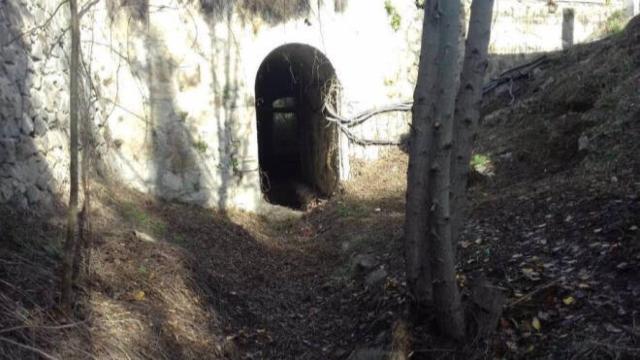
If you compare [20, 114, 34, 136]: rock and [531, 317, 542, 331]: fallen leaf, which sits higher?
[20, 114, 34, 136]: rock

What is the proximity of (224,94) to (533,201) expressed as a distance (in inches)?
205

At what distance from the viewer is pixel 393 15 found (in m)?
11.0

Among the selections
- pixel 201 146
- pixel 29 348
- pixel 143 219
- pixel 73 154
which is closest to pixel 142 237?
pixel 143 219

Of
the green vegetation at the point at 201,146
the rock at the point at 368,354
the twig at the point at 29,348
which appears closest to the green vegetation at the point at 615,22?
the green vegetation at the point at 201,146

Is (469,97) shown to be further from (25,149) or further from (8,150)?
(25,149)

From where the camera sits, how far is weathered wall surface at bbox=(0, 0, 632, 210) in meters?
5.45

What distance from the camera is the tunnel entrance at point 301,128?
10.6 metres

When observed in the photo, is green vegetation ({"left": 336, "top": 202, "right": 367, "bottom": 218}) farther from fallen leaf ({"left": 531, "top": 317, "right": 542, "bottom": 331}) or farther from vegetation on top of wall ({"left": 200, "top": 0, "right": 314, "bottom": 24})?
fallen leaf ({"left": 531, "top": 317, "right": 542, "bottom": 331})

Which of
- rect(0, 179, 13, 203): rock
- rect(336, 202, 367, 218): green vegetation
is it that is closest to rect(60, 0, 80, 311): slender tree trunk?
rect(0, 179, 13, 203): rock

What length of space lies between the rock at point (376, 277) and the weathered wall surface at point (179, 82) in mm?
3270

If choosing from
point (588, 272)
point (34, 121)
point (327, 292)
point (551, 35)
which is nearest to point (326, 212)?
point (327, 292)

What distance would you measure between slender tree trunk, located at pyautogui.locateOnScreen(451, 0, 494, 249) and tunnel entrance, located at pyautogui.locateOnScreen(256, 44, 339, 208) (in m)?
5.65

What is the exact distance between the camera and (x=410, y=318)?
4262mm

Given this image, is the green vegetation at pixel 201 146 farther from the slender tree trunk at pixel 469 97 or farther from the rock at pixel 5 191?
the slender tree trunk at pixel 469 97
